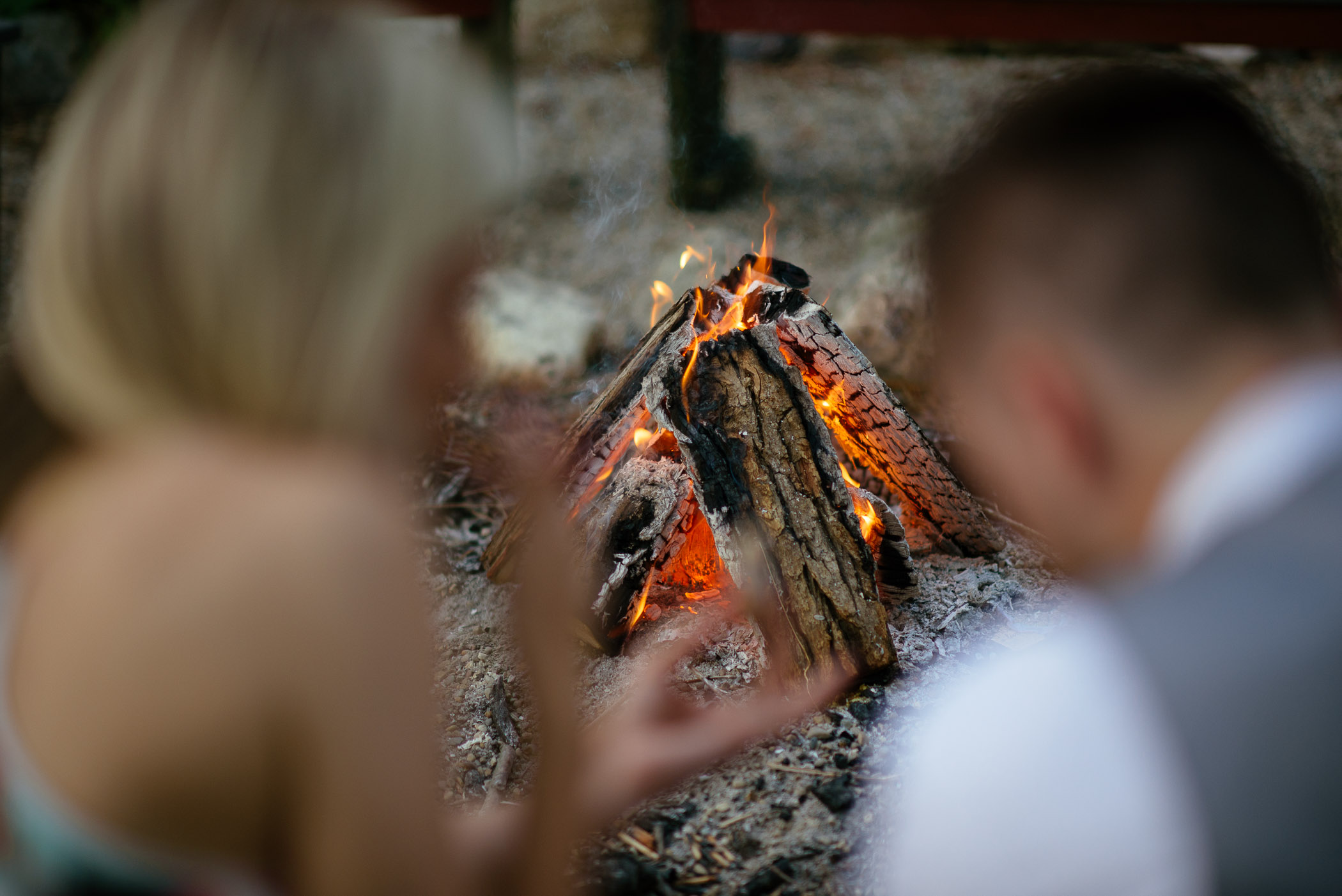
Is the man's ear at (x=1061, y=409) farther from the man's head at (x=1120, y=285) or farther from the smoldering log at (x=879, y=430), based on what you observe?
the smoldering log at (x=879, y=430)

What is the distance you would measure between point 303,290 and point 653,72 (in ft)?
26.4

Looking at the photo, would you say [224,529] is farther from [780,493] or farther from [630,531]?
[630,531]

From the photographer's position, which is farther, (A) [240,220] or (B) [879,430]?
(B) [879,430]

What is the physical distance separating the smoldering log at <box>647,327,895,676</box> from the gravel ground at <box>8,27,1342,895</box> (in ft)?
0.63

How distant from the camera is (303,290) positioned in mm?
938

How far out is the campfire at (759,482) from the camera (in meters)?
2.30

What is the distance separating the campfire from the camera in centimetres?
230

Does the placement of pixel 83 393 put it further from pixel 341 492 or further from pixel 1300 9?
pixel 1300 9

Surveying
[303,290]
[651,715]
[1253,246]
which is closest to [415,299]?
[303,290]

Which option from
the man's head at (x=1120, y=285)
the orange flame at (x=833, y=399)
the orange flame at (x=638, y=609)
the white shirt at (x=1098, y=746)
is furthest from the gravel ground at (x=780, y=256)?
the white shirt at (x=1098, y=746)

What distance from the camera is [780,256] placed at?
568 cm

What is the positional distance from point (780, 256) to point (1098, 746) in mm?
5063

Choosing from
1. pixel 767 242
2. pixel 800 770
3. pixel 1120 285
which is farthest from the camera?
pixel 767 242

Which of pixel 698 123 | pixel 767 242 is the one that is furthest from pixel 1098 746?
pixel 698 123
